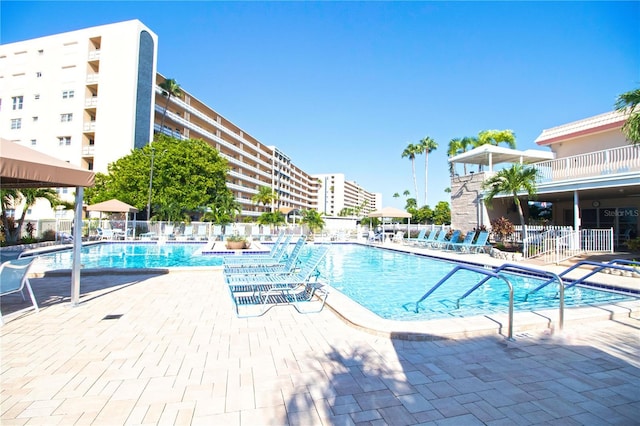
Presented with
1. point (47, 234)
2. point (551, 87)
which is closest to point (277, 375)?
point (551, 87)

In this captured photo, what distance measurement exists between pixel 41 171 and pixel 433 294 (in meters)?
8.07

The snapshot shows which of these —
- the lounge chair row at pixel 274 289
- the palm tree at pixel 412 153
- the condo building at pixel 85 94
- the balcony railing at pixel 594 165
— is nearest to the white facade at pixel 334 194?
the palm tree at pixel 412 153

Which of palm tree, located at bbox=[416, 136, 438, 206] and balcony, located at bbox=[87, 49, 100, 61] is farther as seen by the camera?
palm tree, located at bbox=[416, 136, 438, 206]

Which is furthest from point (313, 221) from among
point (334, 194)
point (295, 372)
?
point (334, 194)

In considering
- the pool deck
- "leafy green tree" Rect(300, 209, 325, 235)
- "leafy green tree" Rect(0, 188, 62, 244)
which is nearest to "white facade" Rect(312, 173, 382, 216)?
"leafy green tree" Rect(300, 209, 325, 235)

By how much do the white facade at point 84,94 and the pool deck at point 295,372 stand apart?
31.2m

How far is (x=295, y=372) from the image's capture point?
315cm

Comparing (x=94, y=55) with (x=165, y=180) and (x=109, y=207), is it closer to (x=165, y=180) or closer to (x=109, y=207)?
(x=165, y=180)

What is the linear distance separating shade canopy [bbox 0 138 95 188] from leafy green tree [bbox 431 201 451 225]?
1678 inches

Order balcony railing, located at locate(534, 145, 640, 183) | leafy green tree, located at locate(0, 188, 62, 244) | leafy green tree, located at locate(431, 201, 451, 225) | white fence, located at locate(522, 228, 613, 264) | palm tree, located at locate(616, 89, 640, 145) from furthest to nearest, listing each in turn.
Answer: leafy green tree, located at locate(431, 201, 451, 225) → leafy green tree, located at locate(0, 188, 62, 244) → balcony railing, located at locate(534, 145, 640, 183) → white fence, located at locate(522, 228, 613, 264) → palm tree, located at locate(616, 89, 640, 145)

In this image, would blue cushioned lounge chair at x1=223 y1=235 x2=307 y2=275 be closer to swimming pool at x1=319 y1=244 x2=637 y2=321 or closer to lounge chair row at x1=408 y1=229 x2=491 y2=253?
swimming pool at x1=319 y1=244 x2=637 y2=321

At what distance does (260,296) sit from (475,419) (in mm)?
4419

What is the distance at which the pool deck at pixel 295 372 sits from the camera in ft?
8.17

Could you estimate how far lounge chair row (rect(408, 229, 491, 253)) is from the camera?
16.0 metres
